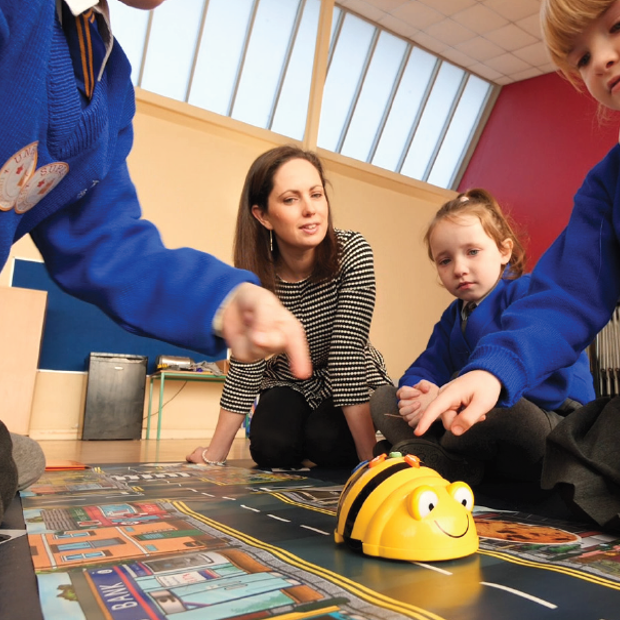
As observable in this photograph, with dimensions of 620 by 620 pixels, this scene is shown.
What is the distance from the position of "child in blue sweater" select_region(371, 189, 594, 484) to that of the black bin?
2672 mm

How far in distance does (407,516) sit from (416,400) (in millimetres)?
532

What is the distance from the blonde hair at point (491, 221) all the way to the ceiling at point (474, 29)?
4.09 metres

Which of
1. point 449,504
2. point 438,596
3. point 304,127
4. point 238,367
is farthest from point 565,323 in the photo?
point 304,127

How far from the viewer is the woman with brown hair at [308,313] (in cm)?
157

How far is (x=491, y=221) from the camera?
1.43 meters

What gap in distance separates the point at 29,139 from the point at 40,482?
0.88m

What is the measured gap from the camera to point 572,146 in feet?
17.1

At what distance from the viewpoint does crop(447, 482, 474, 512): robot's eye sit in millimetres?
711

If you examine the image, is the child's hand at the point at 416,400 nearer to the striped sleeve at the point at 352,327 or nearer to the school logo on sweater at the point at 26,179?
the striped sleeve at the point at 352,327

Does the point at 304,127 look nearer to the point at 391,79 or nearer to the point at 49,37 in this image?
the point at 391,79

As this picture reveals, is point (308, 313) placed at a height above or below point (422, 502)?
above

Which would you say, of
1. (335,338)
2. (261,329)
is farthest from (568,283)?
(335,338)

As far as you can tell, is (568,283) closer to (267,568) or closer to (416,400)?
(416,400)

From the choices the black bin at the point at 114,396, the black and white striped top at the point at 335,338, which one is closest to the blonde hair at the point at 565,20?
the black and white striped top at the point at 335,338
